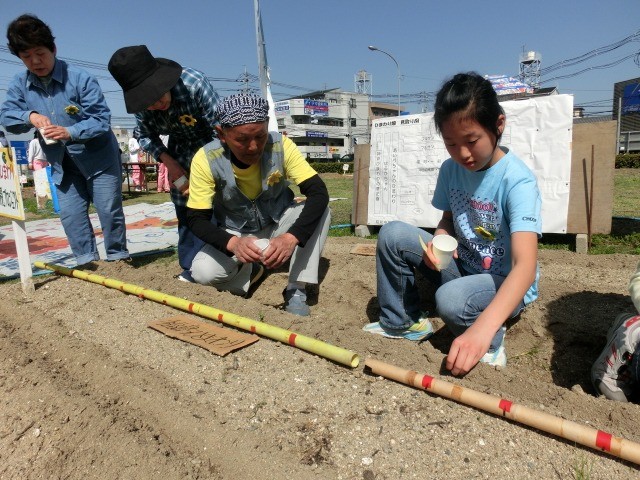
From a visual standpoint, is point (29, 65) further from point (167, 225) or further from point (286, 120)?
point (286, 120)

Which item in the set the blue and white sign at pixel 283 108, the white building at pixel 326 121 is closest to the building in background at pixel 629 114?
the white building at pixel 326 121

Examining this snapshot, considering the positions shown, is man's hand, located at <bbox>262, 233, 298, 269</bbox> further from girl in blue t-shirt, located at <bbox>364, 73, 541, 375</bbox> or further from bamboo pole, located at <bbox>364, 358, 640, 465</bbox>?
bamboo pole, located at <bbox>364, 358, 640, 465</bbox>

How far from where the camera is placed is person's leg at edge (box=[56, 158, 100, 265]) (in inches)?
141

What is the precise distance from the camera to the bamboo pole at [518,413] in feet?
4.28

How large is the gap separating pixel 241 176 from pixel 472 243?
56.2 inches

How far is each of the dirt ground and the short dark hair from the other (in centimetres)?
177

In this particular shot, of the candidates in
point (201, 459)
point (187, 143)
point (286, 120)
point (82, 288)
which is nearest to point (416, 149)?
point (187, 143)

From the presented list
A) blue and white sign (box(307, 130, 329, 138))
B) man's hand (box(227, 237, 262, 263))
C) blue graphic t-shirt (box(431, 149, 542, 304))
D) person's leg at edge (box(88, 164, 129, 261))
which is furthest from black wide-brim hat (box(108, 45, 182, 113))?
blue and white sign (box(307, 130, 329, 138))

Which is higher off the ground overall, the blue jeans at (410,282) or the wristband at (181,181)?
the wristband at (181,181)

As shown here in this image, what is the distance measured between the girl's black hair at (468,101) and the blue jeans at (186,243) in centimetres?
238

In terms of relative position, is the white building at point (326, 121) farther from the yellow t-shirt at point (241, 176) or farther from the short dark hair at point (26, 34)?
the yellow t-shirt at point (241, 176)

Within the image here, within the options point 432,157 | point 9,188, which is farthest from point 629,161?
point 9,188

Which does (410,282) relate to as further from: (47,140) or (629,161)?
(629,161)

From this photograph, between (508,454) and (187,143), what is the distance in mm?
2973
